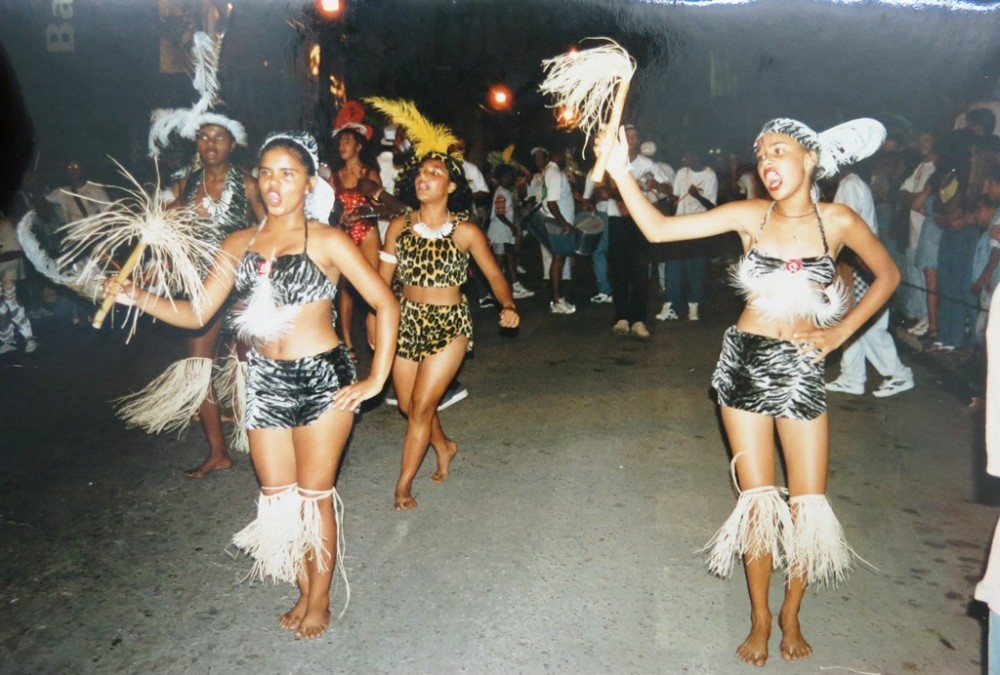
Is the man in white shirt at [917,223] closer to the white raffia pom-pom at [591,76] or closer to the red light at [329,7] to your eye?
the white raffia pom-pom at [591,76]

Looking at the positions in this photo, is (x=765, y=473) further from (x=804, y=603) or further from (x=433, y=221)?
(x=433, y=221)

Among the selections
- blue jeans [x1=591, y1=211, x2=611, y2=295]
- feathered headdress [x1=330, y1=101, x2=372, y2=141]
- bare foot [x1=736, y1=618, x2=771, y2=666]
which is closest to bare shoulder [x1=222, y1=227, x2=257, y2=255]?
bare foot [x1=736, y1=618, x2=771, y2=666]

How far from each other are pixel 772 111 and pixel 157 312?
17858 mm

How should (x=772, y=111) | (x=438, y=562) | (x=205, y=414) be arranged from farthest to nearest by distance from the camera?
(x=772, y=111) < (x=205, y=414) < (x=438, y=562)

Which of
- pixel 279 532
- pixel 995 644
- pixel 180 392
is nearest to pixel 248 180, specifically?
pixel 180 392

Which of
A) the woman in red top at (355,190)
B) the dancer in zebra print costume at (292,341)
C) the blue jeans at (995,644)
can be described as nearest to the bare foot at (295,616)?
the dancer in zebra print costume at (292,341)

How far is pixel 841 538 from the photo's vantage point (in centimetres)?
345

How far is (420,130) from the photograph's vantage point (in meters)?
5.16

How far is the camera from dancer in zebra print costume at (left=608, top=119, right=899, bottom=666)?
3287 mm

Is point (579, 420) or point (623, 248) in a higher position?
point (623, 248)

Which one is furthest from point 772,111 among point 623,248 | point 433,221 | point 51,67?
point 433,221

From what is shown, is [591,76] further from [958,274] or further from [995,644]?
[958,274]

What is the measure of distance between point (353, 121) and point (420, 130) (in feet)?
6.85

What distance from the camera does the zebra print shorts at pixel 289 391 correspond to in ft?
10.9
